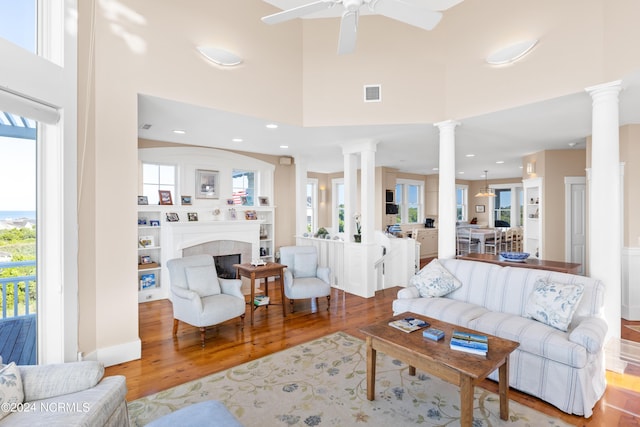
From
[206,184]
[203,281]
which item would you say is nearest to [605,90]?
[203,281]

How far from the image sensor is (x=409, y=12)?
239 cm

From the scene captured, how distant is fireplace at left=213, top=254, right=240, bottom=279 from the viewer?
589cm

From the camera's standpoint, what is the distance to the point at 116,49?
307 centimetres

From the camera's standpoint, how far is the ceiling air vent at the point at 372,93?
176 inches

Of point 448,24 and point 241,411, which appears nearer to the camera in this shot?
point 241,411

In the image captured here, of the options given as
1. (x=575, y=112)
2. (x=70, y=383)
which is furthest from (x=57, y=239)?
(x=575, y=112)

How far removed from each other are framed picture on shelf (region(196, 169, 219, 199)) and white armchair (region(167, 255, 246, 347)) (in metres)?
2.12

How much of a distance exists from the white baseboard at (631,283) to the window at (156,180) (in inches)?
274

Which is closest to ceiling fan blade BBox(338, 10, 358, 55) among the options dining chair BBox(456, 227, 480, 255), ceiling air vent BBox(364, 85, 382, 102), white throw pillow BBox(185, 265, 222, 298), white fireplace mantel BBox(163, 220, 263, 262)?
ceiling air vent BBox(364, 85, 382, 102)

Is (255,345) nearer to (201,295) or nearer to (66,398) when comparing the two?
(201,295)

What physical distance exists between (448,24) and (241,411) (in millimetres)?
5040

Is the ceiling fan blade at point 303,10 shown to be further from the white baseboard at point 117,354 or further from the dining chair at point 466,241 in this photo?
the dining chair at point 466,241

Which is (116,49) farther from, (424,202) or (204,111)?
(424,202)

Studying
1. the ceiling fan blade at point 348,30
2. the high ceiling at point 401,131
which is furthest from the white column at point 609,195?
the ceiling fan blade at point 348,30
